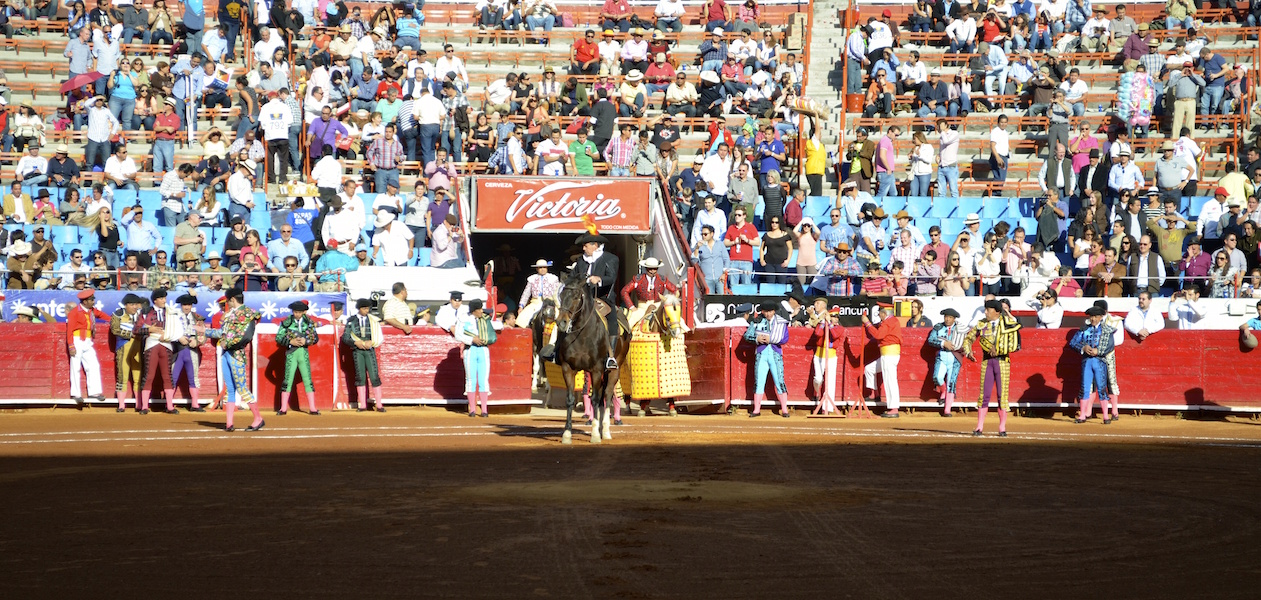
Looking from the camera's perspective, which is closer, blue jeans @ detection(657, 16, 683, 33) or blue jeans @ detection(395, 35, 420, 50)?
blue jeans @ detection(395, 35, 420, 50)

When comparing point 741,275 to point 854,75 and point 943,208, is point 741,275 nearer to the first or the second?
point 943,208

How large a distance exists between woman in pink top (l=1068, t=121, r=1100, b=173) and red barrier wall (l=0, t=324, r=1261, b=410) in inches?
236

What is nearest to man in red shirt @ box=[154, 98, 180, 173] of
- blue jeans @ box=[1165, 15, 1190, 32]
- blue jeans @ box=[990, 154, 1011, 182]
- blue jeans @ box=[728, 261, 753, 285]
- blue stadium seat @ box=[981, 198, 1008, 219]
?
blue jeans @ box=[728, 261, 753, 285]

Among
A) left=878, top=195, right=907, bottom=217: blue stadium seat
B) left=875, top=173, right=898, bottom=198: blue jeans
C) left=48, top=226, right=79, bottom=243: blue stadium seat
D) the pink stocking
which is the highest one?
left=875, top=173, right=898, bottom=198: blue jeans

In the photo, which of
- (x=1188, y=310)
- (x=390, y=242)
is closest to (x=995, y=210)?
(x=1188, y=310)

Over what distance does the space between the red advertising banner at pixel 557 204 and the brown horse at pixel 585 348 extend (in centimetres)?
860

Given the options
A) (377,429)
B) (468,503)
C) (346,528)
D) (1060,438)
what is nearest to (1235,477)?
(1060,438)

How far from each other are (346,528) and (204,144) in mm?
20153

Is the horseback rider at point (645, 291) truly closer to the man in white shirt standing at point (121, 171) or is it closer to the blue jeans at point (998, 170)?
the blue jeans at point (998, 170)

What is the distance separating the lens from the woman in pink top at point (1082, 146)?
91.4 feet

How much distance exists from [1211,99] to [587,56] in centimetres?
1329

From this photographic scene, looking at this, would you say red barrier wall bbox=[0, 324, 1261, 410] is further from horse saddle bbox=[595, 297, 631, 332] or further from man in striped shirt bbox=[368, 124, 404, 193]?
horse saddle bbox=[595, 297, 631, 332]

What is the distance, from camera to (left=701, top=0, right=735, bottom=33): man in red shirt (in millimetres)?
32906

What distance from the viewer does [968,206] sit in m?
27.4
